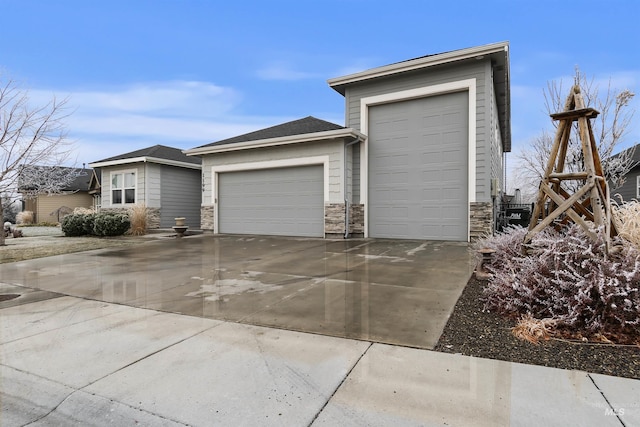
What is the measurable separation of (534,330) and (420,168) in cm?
794

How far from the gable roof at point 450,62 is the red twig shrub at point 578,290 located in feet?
23.6

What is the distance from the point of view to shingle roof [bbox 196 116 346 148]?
40.7ft

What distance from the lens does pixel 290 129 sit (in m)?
13.3

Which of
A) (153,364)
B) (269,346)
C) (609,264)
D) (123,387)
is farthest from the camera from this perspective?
(609,264)

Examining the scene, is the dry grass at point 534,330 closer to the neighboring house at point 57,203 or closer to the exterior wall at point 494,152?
the exterior wall at point 494,152

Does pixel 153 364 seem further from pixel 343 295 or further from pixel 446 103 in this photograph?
pixel 446 103

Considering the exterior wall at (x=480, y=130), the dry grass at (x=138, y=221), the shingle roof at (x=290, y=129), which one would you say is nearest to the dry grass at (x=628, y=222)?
the exterior wall at (x=480, y=130)

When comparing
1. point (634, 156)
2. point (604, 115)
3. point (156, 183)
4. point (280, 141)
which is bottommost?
point (156, 183)

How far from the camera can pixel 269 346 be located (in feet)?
9.93

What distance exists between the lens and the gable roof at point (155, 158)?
53.2 feet

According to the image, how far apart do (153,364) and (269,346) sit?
3.09ft

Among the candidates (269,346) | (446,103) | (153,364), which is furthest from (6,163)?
(446,103)

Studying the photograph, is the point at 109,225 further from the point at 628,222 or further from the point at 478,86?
the point at 628,222

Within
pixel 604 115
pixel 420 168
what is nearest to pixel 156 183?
pixel 420 168
